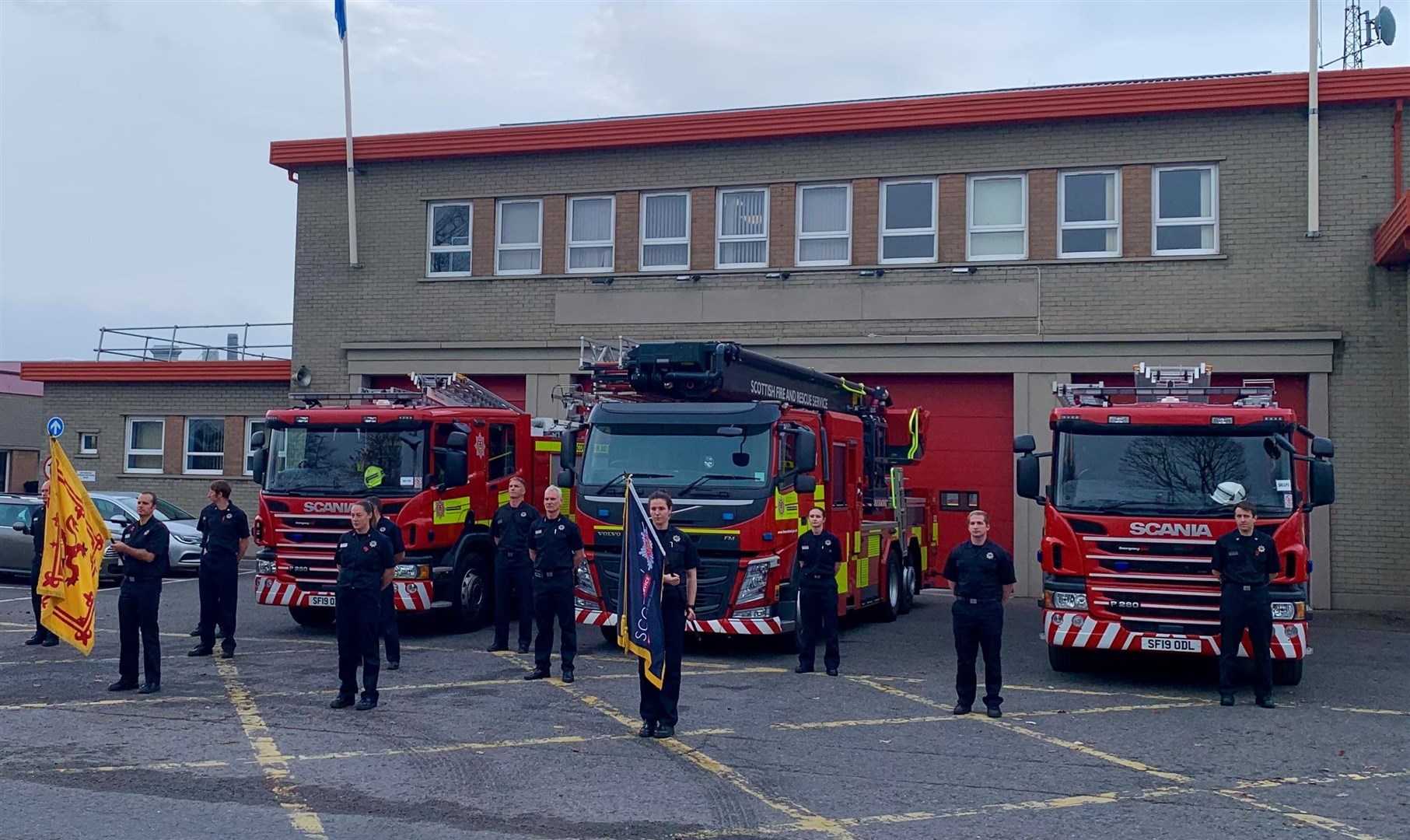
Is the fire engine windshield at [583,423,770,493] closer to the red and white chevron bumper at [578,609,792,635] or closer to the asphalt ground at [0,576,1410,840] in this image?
the red and white chevron bumper at [578,609,792,635]

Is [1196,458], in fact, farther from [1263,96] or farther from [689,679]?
[1263,96]

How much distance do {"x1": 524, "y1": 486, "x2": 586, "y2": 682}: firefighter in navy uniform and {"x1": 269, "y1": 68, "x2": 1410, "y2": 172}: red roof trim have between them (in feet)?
37.5

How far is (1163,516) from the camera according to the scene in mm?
11414

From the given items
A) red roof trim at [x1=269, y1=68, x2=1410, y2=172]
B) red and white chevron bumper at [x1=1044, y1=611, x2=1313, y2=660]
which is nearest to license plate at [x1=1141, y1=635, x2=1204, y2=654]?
red and white chevron bumper at [x1=1044, y1=611, x2=1313, y2=660]

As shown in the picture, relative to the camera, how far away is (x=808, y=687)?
11586 mm

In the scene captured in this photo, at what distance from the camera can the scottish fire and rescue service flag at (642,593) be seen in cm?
898

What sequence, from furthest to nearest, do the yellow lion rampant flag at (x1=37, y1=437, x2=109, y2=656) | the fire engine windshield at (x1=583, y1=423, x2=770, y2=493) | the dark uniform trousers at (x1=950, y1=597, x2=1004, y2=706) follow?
1. the fire engine windshield at (x1=583, y1=423, x2=770, y2=493)
2. the yellow lion rampant flag at (x1=37, y1=437, x2=109, y2=656)
3. the dark uniform trousers at (x1=950, y1=597, x2=1004, y2=706)

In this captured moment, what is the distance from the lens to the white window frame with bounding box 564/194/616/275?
885 inches

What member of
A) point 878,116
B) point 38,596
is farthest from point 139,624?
point 878,116

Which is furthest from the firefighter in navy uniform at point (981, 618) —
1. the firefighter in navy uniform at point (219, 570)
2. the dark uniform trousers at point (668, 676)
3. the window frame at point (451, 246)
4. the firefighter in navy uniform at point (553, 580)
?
the window frame at point (451, 246)

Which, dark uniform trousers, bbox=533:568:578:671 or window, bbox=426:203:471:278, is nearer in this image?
dark uniform trousers, bbox=533:568:578:671

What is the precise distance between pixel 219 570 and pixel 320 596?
4.18 ft

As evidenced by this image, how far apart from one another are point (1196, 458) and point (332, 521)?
8790 mm

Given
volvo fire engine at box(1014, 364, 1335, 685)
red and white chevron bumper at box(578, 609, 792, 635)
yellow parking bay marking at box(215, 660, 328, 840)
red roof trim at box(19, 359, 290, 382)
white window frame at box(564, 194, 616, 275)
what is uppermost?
white window frame at box(564, 194, 616, 275)
